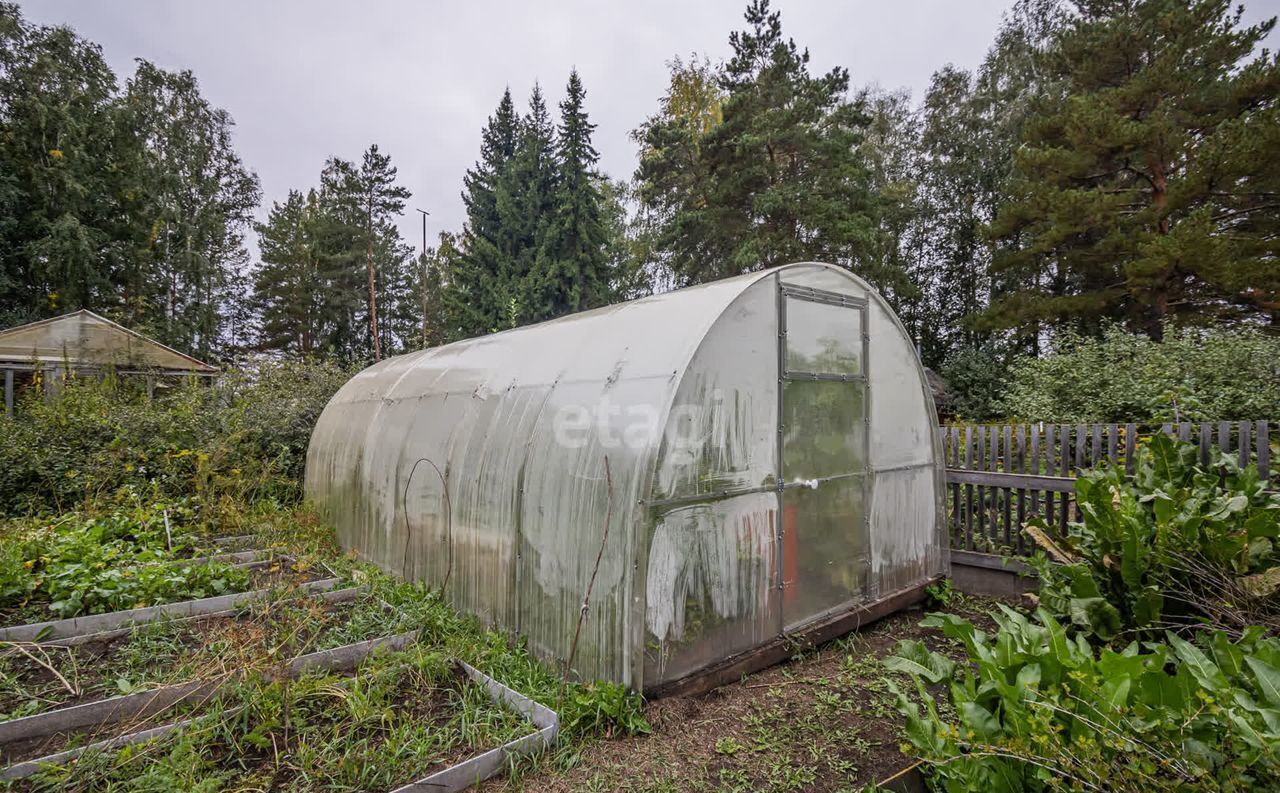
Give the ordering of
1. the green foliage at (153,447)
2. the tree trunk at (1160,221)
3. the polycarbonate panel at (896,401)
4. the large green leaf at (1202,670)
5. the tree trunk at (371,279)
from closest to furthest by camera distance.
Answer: the large green leaf at (1202,670) → the polycarbonate panel at (896,401) → the green foliage at (153,447) → the tree trunk at (1160,221) → the tree trunk at (371,279)

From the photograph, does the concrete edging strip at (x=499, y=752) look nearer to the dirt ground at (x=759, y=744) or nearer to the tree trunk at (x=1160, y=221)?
the dirt ground at (x=759, y=744)

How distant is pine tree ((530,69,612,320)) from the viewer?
1925 centimetres

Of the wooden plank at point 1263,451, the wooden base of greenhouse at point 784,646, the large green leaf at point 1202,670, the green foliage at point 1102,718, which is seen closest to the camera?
the green foliage at point 1102,718

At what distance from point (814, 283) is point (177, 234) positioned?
23.7m

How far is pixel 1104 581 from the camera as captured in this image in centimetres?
338

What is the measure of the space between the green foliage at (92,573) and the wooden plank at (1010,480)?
6462 mm

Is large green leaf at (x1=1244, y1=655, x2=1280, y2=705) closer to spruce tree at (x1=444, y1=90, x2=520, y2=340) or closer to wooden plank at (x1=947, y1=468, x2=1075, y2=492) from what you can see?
wooden plank at (x1=947, y1=468, x2=1075, y2=492)

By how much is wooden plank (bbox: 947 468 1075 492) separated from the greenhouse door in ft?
5.37

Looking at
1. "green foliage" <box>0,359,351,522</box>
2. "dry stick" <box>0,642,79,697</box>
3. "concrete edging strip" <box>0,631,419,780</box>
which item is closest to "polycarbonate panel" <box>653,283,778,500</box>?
"concrete edging strip" <box>0,631,419,780</box>

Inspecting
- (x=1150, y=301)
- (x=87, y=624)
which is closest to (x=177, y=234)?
(x=87, y=624)

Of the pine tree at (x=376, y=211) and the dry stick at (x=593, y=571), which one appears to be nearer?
the dry stick at (x=593, y=571)

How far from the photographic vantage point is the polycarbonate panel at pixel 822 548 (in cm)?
383

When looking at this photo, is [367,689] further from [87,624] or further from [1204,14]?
[1204,14]

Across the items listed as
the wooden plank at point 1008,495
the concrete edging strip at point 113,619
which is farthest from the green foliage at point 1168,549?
the concrete edging strip at point 113,619
